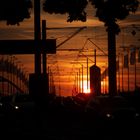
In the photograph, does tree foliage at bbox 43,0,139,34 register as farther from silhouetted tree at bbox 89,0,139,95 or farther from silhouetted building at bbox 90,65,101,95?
silhouetted building at bbox 90,65,101,95

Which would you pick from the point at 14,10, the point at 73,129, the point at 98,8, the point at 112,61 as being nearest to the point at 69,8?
the point at 98,8

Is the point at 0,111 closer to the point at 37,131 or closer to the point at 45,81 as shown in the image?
the point at 45,81

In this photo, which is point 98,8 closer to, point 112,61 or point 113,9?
point 113,9

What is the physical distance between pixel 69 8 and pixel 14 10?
3740 mm

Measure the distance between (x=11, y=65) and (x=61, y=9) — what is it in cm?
9292

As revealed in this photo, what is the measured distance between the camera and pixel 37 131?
29.7 meters

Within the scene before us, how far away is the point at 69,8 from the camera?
3619cm

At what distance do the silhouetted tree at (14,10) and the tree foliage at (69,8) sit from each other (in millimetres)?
1212

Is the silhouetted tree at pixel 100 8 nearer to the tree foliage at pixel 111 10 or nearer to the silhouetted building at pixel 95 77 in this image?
the tree foliage at pixel 111 10

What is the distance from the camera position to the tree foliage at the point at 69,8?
1416 inches

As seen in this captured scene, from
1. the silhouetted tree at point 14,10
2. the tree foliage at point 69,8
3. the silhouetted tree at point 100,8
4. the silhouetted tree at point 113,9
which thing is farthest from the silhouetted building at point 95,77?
the silhouetted tree at point 14,10

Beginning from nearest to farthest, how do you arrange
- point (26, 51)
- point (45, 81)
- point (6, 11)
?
point (6, 11) < point (45, 81) < point (26, 51)

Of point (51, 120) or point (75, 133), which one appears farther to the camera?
point (51, 120)

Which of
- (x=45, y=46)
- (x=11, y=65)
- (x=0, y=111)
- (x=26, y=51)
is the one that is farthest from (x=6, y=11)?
(x=11, y=65)
